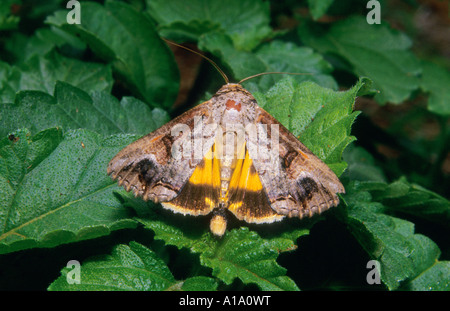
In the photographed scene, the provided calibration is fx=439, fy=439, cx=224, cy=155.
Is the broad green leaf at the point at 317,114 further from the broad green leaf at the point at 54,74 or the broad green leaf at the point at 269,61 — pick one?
the broad green leaf at the point at 54,74

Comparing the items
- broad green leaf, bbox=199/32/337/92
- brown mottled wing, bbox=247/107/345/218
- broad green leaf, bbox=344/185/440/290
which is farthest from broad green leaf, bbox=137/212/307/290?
broad green leaf, bbox=199/32/337/92

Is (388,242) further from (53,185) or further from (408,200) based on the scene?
(53,185)

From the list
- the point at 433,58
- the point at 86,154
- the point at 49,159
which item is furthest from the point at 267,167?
the point at 433,58

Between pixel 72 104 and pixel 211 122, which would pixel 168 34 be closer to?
pixel 72 104

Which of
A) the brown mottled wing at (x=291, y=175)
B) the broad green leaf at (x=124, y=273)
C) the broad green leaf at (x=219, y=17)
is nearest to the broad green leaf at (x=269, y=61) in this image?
Result: the broad green leaf at (x=219, y=17)

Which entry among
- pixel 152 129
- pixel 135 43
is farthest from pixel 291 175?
pixel 135 43
